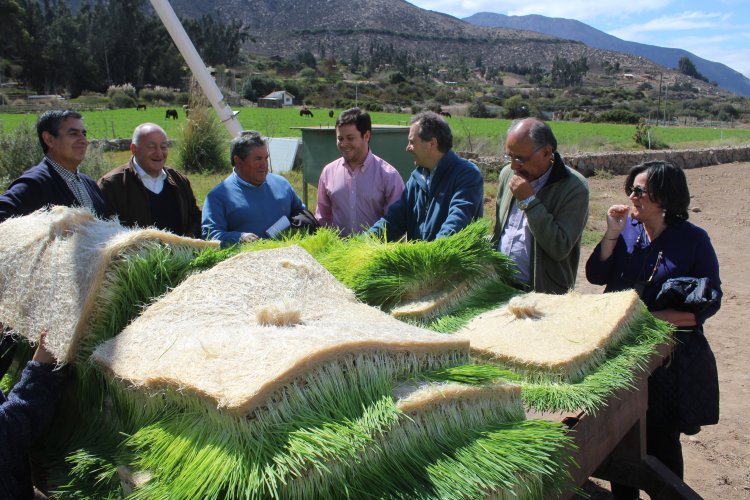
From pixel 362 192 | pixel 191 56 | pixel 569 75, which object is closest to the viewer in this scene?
pixel 362 192

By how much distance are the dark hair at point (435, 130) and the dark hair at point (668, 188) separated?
1.15 metres

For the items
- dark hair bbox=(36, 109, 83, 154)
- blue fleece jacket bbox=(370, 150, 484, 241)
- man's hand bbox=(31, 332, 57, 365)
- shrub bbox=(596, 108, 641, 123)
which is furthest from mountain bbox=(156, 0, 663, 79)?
man's hand bbox=(31, 332, 57, 365)

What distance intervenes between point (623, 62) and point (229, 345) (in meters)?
181

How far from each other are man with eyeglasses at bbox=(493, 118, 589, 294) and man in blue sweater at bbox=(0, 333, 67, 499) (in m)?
1.93

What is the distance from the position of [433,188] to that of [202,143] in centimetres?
1357

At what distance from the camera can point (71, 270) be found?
5.62 feet

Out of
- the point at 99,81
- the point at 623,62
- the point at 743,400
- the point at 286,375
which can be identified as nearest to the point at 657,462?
the point at 286,375

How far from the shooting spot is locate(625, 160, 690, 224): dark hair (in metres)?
2.69

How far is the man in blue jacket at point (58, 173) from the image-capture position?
3.20 m

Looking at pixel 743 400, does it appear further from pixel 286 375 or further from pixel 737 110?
pixel 737 110

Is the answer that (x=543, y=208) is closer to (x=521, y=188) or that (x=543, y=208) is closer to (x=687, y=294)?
(x=521, y=188)

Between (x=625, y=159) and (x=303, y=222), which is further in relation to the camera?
(x=625, y=159)

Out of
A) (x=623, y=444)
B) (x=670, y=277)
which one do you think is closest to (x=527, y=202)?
(x=670, y=277)

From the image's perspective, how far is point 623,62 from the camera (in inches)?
6353
